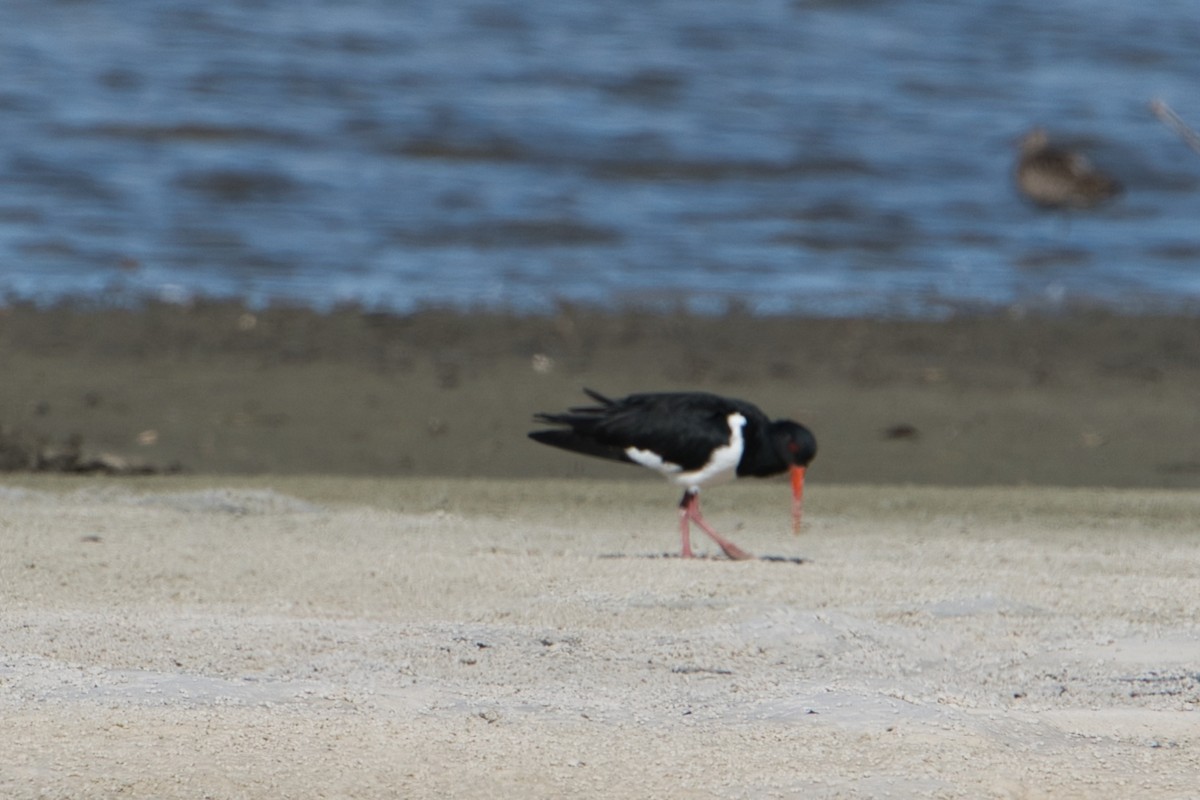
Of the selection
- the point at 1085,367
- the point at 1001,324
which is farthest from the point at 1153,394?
the point at 1001,324

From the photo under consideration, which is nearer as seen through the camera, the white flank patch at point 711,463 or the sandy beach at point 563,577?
the sandy beach at point 563,577

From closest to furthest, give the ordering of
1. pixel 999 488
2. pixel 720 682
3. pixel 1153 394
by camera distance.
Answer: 1. pixel 720 682
2. pixel 999 488
3. pixel 1153 394

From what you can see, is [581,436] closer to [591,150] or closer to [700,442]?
[700,442]

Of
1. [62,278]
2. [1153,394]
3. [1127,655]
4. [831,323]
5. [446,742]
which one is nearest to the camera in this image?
[446,742]

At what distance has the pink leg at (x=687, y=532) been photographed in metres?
6.14

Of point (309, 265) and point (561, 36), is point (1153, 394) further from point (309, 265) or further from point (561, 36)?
point (561, 36)

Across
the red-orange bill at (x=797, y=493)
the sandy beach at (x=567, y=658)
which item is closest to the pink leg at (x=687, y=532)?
the sandy beach at (x=567, y=658)

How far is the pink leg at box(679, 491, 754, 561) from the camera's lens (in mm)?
6141

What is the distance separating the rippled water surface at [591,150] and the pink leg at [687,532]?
5.78 meters

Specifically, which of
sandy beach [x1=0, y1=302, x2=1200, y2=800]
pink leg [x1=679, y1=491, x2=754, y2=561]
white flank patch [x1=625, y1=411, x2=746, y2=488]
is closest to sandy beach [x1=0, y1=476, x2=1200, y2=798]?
sandy beach [x1=0, y1=302, x2=1200, y2=800]

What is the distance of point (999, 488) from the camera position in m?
8.00

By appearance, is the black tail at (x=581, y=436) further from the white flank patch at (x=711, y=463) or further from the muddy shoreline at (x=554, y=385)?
the muddy shoreline at (x=554, y=385)

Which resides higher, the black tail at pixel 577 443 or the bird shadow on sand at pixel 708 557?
the black tail at pixel 577 443

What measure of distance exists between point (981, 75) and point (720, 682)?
19.6 m
